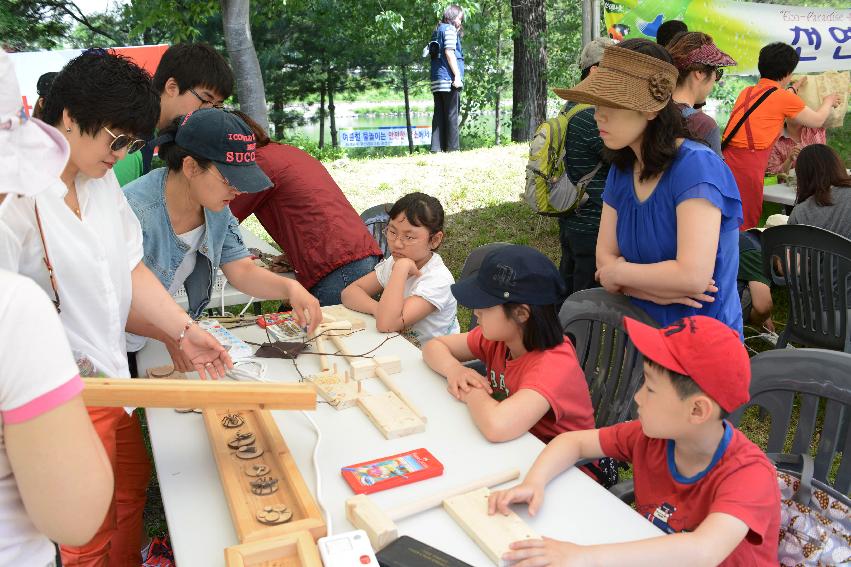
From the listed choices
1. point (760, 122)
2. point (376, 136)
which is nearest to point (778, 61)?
point (760, 122)

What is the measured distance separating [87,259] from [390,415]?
863mm

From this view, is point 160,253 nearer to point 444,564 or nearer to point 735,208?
point 444,564

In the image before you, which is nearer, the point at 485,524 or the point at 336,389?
the point at 485,524

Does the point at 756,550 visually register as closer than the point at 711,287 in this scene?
Yes

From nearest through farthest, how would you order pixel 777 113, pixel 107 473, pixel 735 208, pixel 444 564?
pixel 107 473 → pixel 444 564 → pixel 735 208 → pixel 777 113

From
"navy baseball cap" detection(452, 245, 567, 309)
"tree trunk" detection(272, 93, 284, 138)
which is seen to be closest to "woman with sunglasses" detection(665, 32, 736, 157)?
"navy baseball cap" detection(452, 245, 567, 309)

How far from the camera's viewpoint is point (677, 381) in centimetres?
154

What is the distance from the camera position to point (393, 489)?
1.60 m

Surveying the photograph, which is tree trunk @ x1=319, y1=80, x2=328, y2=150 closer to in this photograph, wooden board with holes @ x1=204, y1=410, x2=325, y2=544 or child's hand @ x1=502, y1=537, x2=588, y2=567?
wooden board with holes @ x1=204, y1=410, x2=325, y2=544

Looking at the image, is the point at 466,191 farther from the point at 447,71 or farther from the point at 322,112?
the point at 322,112

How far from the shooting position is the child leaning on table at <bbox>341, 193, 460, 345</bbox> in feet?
9.34

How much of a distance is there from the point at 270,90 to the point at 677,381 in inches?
537

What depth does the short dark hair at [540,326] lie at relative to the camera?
204 cm

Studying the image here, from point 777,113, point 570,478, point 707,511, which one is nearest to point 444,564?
point 570,478
